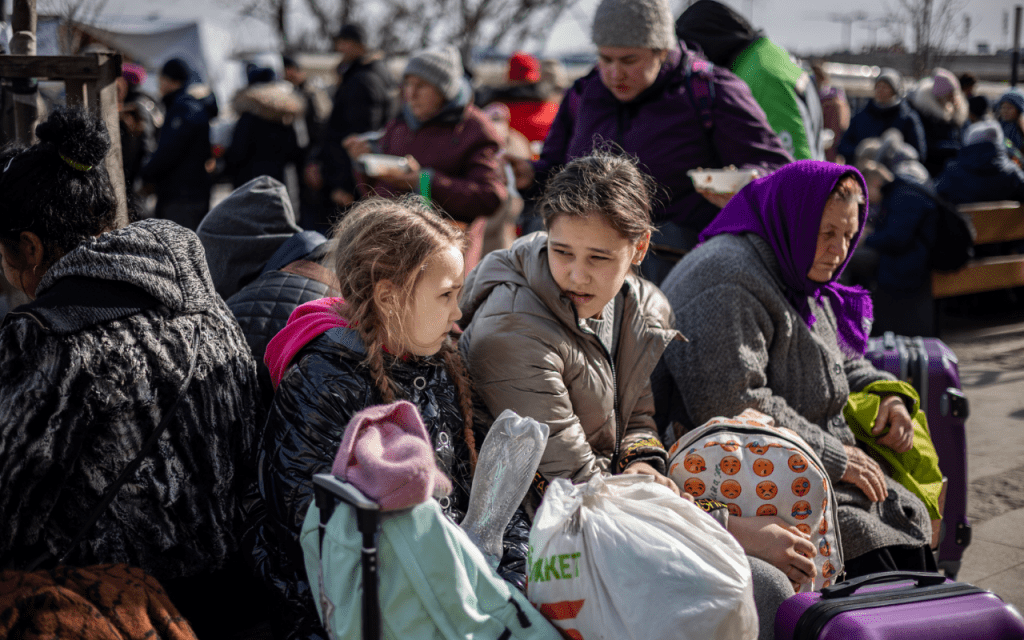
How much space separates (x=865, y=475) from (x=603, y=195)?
1208mm

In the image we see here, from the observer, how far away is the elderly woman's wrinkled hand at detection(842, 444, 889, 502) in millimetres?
2678

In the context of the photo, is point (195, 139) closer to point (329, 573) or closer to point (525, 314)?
point (525, 314)

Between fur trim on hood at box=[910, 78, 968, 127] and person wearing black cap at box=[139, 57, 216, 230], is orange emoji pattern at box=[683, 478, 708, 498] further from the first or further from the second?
fur trim on hood at box=[910, 78, 968, 127]

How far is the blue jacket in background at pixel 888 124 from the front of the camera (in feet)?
29.7

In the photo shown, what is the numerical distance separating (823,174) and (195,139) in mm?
4979

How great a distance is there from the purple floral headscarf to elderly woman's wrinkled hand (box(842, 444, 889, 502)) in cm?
45

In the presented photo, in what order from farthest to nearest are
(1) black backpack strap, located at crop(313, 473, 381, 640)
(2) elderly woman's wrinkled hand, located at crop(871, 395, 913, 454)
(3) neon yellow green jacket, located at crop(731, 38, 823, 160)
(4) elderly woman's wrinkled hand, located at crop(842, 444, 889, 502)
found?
1. (3) neon yellow green jacket, located at crop(731, 38, 823, 160)
2. (2) elderly woman's wrinkled hand, located at crop(871, 395, 913, 454)
3. (4) elderly woman's wrinkled hand, located at crop(842, 444, 889, 502)
4. (1) black backpack strap, located at crop(313, 473, 381, 640)

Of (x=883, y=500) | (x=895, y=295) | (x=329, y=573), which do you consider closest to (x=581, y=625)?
(x=329, y=573)

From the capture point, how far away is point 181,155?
6.38 meters

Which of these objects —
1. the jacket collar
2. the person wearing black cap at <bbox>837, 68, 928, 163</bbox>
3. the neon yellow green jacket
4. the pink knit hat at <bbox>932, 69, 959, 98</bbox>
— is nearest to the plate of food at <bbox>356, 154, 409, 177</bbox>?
the neon yellow green jacket

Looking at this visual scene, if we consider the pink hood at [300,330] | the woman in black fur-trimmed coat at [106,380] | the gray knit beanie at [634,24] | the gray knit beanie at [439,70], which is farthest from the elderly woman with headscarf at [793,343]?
the gray knit beanie at [439,70]

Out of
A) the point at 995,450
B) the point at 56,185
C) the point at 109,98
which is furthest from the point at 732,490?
the point at 995,450

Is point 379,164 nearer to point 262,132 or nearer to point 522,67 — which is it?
point 262,132

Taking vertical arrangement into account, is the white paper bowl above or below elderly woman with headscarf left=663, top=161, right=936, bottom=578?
above
